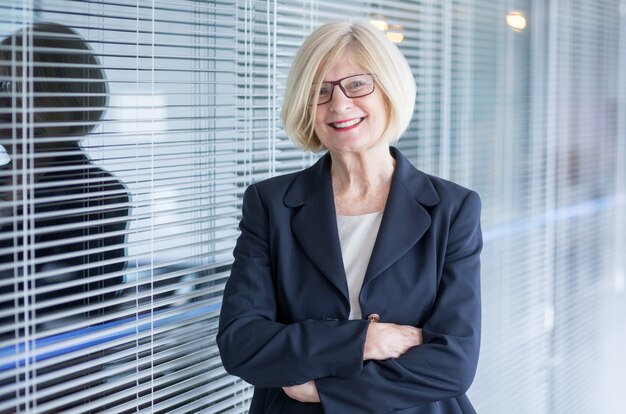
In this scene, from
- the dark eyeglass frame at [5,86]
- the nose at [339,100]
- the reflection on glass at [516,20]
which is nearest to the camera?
the dark eyeglass frame at [5,86]

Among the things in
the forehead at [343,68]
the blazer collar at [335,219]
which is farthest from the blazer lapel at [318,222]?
the forehead at [343,68]

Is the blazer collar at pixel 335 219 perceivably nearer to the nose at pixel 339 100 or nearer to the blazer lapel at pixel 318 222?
the blazer lapel at pixel 318 222

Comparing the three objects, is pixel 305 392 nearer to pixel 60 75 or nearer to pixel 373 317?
pixel 373 317

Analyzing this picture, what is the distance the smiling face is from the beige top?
15 cm

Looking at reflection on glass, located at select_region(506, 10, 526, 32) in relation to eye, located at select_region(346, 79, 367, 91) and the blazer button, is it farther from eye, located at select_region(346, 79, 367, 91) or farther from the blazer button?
the blazer button

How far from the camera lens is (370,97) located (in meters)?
1.63

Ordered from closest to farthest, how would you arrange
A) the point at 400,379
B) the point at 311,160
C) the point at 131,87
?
the point at 400,379 < the point at 131,87 < the point at 311,160

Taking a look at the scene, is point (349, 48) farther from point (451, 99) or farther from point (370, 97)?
point (451, 99)

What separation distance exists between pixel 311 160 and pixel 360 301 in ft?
2.65

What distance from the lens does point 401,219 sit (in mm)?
1628

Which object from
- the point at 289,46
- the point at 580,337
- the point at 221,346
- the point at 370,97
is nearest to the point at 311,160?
the point at 289,46

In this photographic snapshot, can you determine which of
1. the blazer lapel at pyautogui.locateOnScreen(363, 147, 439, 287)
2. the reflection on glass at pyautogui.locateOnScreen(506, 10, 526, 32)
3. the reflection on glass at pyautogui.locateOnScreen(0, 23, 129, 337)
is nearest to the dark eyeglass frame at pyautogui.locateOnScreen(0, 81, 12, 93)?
the reflection on glass at pyautogui.locateOnScreen(0, 23, 129, 337)

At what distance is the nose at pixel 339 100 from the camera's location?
63.2 inches

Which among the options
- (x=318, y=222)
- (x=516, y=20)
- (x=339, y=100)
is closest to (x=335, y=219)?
(x=318, y=222)
